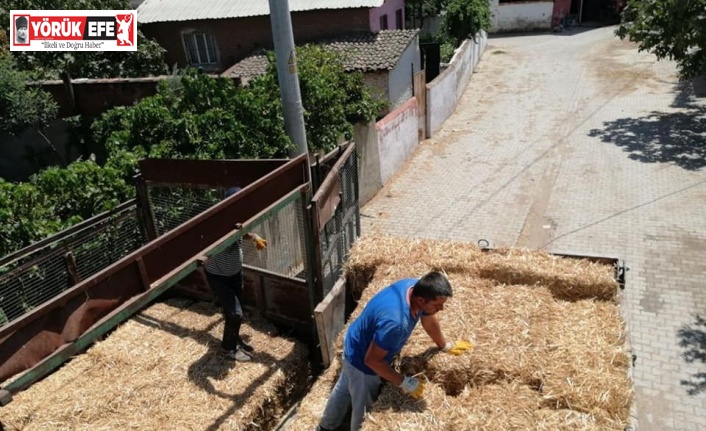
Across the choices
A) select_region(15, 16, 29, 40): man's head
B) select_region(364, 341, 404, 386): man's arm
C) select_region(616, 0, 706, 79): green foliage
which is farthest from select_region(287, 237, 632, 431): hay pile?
select_region(15, 16, 29, 40): man's head

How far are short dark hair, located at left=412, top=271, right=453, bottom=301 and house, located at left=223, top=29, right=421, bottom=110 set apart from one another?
11689 mm

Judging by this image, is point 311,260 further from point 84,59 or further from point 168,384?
point 84,59

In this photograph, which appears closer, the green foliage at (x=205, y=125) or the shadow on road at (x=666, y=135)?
the green foliage at (x=205, y=125)

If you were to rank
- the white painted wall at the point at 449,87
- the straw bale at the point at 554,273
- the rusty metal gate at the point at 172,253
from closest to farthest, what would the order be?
1. the rusty metal gate at the point at 172,253
2. the straw bale at the point at 554,273
3. the white painted wall at the point at 449,87

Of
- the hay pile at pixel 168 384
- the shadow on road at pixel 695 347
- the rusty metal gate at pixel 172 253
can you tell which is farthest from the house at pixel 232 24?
the hay pile at pixel 168 384

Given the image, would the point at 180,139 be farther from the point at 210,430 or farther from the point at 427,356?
the point at 427,356

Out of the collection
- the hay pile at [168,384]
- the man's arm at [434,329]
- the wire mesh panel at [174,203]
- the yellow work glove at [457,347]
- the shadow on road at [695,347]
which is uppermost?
the wire mesh panel at [174,203]

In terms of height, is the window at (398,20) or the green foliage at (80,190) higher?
the window at (398,20)

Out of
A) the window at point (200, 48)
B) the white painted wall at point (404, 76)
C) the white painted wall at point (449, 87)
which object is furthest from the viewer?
the window at point (200, 48)

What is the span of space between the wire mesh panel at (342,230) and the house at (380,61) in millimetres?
8635

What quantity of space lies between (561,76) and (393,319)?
2048 cm

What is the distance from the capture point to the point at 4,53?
48.3 ft

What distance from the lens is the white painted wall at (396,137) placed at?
1188 centimetres

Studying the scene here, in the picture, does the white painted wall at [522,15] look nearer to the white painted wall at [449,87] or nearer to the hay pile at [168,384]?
the white painted wall at [449,87]
